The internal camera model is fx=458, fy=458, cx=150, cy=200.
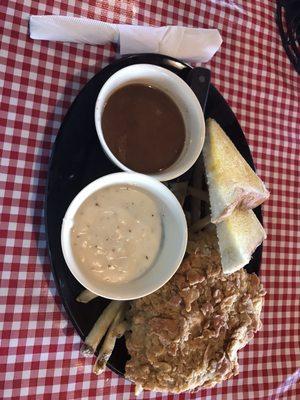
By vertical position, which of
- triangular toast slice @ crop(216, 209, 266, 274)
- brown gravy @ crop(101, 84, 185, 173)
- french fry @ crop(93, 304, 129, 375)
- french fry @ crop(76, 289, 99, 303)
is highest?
brown gravy @ crop(101, 84, 185, 173)

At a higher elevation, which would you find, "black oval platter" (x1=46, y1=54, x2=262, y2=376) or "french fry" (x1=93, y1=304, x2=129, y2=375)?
"black oval platter" (x1=46, y1=54, x2=262, y2=376)

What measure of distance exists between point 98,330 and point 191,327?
262 millimetres

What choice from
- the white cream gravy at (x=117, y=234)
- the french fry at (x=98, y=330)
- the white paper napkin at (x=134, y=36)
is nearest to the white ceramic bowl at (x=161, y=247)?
the white cream gravy at (x=117, y=234)

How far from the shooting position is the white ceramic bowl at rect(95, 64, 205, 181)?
1264 millimetres

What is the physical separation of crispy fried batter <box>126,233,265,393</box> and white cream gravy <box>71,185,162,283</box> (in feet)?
0.35

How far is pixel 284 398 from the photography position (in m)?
1.67

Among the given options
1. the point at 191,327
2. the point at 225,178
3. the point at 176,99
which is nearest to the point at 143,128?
the point at 176,99

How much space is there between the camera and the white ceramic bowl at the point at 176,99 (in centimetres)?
126

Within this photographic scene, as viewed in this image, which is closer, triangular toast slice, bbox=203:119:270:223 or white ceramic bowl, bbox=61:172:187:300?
white ceramic bowl, bbox=61:172:187:300

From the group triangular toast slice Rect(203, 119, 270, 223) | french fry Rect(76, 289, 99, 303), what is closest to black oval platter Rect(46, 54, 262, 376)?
french fry Rect(76, 289, 99, 303)

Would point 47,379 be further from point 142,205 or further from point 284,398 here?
point 284,398

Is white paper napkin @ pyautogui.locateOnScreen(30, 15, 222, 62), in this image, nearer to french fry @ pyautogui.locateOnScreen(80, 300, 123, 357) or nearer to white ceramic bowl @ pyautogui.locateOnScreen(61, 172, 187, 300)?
white ceramic bowl @ pyautogui.locateOnScreen(61, 172, 187, 300)

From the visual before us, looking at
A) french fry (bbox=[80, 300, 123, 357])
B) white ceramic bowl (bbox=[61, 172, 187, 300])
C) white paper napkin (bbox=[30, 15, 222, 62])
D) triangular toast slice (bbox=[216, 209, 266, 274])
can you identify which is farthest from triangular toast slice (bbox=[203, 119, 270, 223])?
french fry (bbox=[80, 300, 123, 357])

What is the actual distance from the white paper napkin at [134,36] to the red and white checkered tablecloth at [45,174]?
0.04m
